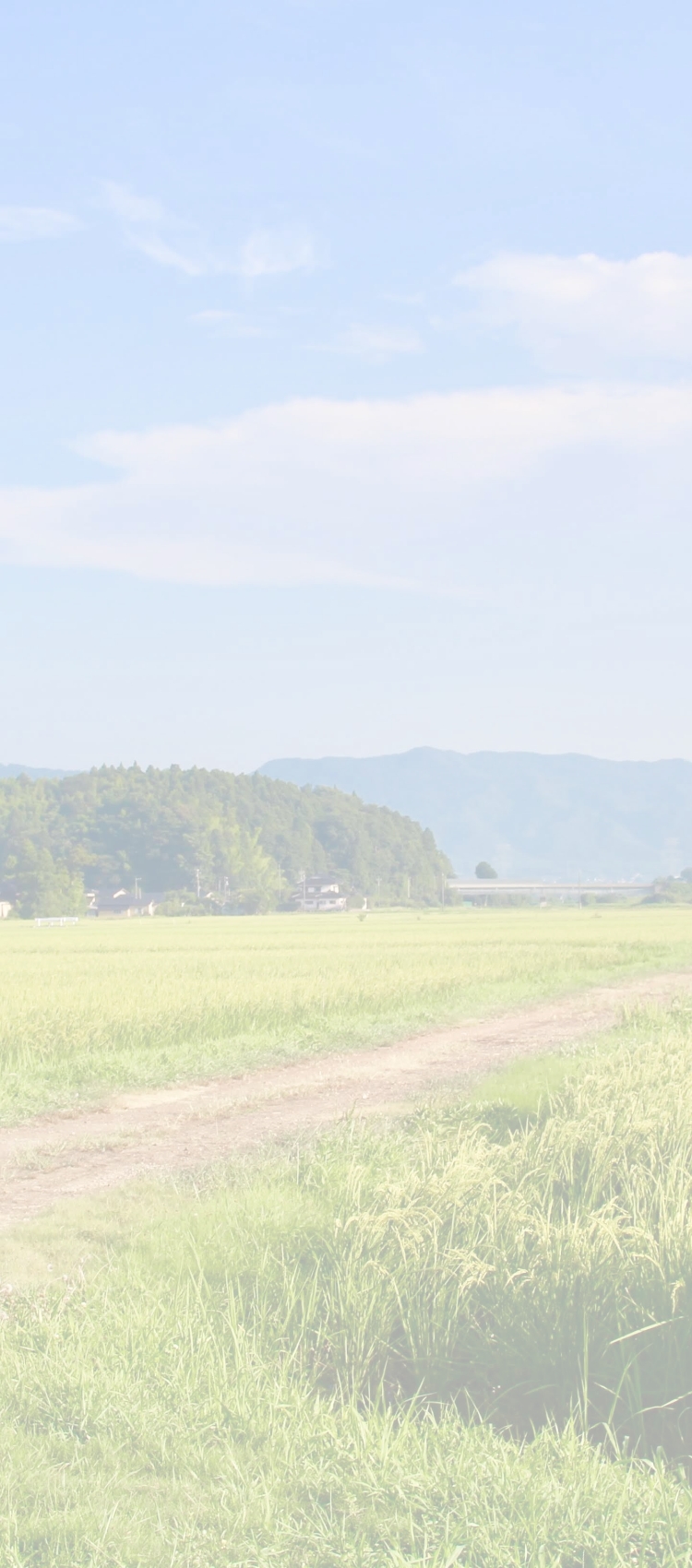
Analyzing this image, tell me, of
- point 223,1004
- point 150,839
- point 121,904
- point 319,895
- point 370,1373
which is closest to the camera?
point 370,1373

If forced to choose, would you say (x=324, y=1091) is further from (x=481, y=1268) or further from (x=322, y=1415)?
(x=322, y=1415)

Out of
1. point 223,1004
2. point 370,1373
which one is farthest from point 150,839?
point 370,1373

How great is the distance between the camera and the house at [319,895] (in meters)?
179

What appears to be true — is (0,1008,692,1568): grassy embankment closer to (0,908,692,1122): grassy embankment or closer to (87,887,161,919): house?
(0,908,692,1122): grassy embankment

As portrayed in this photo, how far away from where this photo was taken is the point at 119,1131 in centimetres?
1008

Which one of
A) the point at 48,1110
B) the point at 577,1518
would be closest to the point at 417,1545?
the point at 577,1518

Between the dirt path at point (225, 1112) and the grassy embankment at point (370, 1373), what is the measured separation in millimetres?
1510

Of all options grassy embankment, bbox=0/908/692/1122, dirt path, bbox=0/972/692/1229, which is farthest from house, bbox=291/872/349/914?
dirt path, bbox=0/972/692/1229

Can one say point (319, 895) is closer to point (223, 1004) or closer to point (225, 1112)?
point (223, 1004)

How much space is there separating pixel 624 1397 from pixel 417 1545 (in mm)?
1264

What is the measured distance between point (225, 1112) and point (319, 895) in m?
174

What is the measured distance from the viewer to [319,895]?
184 m

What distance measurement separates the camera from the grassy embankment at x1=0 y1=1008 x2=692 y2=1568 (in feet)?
11.1

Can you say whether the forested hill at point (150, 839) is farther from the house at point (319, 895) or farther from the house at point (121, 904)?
the house at point (121, 904)
